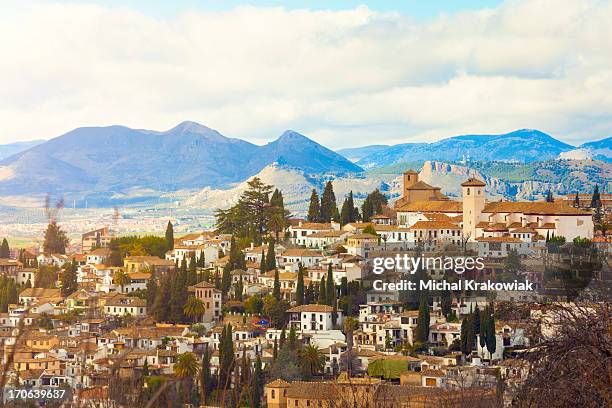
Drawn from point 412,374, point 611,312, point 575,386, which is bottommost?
point 412,374

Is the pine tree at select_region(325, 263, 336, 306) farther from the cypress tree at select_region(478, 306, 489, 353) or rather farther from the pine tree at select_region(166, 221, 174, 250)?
the pine tree at select_region(166, 221, 174, 250)

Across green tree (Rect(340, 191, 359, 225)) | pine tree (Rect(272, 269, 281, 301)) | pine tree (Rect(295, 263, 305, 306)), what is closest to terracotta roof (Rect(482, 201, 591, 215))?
green tree (Rect(340, 191, 359, 225))

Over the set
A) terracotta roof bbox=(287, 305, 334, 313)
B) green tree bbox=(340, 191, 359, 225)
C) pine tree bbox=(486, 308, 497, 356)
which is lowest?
pine tree bbox=(486, 308, 497, 356)

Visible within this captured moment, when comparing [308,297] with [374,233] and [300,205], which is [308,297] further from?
[300,205]

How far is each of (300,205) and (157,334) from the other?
297 ft

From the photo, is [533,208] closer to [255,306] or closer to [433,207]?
[433,207]

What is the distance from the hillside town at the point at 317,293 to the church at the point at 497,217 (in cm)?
8

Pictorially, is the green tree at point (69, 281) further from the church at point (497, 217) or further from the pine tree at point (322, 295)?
the church at point (497, 217)

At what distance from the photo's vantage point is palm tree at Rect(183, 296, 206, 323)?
40.4 metres

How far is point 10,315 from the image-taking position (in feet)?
133

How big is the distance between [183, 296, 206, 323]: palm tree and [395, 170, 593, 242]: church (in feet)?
35.1

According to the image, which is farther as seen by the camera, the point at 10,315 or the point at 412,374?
the point at 10,315

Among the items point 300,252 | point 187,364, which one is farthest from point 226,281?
point 187,364

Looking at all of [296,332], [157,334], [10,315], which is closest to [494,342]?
[296,332]
